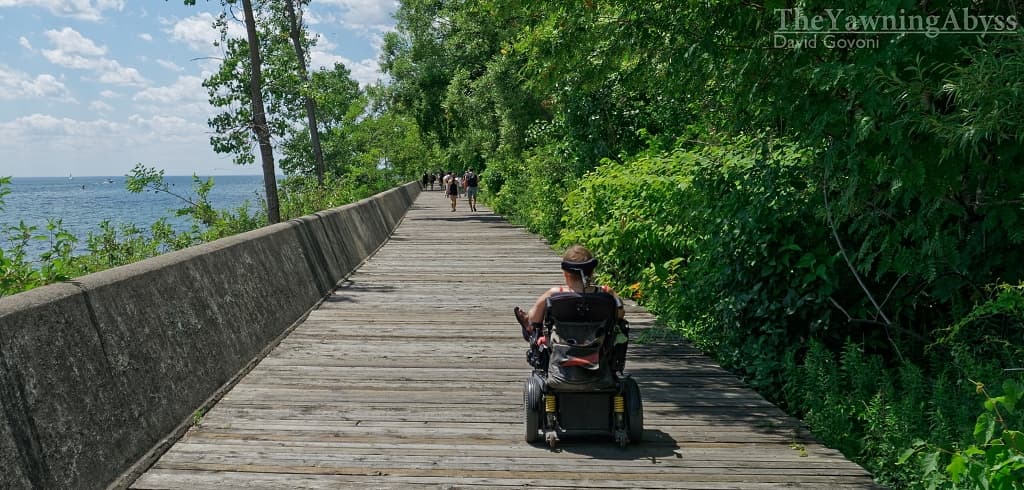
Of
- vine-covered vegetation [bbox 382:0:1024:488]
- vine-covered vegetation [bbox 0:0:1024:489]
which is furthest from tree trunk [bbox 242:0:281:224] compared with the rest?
vine-covered vegetation [bbox 382:0:1024:488]

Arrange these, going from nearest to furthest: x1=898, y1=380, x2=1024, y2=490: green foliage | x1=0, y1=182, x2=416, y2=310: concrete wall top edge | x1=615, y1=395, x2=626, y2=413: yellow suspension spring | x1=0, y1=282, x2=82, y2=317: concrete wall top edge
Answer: x1=898, y1=380, x2=1024, y2=490: green foliage, x1=0, y1=282, x2=82, y2=317: concrete wall top edge, x1=0, y1=182, x2=416, y2=310: concrete wall top edge, x1=615, y1=395, x2=626, y2=413: yellow suspension spring

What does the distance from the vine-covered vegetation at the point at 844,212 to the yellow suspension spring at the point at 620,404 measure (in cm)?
152

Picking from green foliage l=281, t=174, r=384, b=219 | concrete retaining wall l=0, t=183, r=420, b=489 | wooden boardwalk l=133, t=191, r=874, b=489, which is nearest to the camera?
concrete retaining wall l=0, t=183, r=420, b=489

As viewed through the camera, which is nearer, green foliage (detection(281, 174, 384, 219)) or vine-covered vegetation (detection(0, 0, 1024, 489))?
vine-covered vegetation (detection(0, 0, 1024, 489))

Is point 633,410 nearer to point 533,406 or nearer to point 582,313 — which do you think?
point 533,406

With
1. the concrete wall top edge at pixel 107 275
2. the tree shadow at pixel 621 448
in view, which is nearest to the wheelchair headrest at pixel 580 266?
the tree shadow at pixel 621 448

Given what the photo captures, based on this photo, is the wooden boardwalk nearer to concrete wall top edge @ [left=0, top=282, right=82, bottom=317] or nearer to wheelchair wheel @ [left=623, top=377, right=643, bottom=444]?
wheelchair wheel @ [left=623, top=377, right=643, bottom=444]

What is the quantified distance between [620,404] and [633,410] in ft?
0.30

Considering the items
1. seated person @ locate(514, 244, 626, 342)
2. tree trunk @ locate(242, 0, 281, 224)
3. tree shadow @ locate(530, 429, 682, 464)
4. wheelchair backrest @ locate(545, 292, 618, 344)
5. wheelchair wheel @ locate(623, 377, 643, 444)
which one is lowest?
tree shadow @ locate(530, 429, 682, 464)

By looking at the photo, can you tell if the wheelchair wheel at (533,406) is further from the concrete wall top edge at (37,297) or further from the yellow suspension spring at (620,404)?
the concrete wall top edge at (37,297)

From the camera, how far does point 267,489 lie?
192 inches

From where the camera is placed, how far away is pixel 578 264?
18.1 feet

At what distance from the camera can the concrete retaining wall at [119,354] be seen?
420 centimetres

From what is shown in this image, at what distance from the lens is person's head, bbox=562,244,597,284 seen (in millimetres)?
5516
